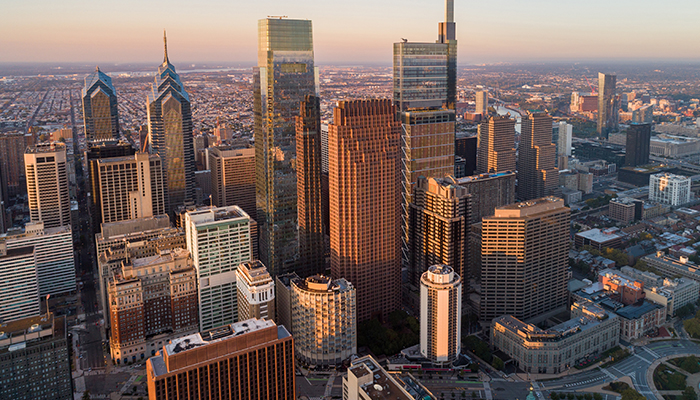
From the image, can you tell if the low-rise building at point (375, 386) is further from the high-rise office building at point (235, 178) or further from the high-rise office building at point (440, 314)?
the high-rise office building at point (235, 178)

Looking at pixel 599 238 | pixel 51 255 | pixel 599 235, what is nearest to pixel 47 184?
pixel 51 255

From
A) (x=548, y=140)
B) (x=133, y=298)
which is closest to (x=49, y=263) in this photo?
(x=133, y=298)

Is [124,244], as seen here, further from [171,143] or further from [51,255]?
[171,143]

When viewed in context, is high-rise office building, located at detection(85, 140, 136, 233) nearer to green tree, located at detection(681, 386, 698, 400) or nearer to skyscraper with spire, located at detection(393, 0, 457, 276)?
skyscraper with spire, located at detection(393, 0, 457, 276)

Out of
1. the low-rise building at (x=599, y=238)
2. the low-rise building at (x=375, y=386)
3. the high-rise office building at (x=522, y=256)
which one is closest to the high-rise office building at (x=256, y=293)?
the low-rise building at (x=375, y=386)

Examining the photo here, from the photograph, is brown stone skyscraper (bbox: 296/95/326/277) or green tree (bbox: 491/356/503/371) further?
brown stone skyscraper (bbox: 296/95/326/277)

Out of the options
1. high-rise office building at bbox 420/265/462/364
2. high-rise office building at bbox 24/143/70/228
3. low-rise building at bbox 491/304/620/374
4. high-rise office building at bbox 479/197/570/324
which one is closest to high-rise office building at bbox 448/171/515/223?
high-rise office building at bbox 479/197/570/324
